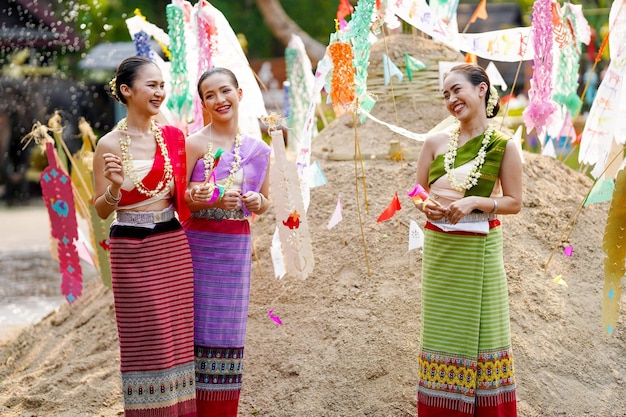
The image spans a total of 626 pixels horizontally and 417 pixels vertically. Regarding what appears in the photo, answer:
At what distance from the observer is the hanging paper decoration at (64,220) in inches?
183

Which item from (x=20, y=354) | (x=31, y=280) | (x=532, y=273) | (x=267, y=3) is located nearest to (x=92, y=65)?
(x=267, y=3)

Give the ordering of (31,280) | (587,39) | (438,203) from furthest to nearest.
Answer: (31,280), (587,39), (438,203)

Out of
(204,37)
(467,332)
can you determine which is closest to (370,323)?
(467,332)

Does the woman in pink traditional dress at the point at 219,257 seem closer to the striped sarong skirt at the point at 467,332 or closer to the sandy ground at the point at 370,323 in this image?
the sandy ground at the point at 370,323

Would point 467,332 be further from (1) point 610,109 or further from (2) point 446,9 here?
(2) point 446,9

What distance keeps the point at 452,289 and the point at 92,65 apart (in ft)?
39.0

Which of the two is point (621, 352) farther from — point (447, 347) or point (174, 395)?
point (174, 395)

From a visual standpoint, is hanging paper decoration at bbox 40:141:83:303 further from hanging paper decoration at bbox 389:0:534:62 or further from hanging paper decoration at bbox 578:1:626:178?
hanging paper decoration at bbox 578:1:626:178

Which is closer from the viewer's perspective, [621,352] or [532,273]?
[621,352]

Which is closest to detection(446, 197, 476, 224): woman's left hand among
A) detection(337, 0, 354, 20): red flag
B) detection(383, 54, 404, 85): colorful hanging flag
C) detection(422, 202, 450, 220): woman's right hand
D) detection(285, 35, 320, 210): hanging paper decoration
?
detection(422, 202, 450, 220): woman's right hand

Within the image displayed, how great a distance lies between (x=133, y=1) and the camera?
18.9m

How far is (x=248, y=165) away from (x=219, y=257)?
1.09ft

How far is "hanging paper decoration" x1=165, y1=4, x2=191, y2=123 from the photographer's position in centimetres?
431

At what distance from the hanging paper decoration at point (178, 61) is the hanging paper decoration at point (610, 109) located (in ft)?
6.50
